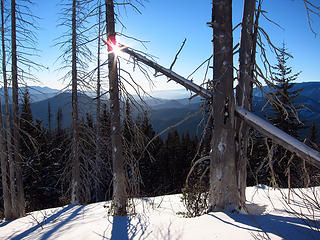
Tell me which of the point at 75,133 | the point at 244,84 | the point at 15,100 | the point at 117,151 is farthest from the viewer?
the point at 75,133

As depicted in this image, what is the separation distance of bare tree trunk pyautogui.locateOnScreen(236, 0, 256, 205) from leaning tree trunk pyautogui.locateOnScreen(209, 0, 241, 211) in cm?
19

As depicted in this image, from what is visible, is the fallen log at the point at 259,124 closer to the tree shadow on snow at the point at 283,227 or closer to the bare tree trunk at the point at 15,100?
the tree shadow on snow at the point at 283,227

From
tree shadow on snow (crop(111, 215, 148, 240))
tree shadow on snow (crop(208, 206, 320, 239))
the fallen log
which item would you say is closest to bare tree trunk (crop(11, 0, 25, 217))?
the fallen log

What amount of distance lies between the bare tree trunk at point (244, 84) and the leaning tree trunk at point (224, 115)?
187mm

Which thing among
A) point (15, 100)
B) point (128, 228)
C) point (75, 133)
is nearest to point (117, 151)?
point (128, 228)

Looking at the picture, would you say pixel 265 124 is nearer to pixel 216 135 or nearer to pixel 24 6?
pixel 216 135

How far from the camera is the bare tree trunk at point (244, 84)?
11.1 feet

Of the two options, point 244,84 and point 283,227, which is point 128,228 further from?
point 244,84

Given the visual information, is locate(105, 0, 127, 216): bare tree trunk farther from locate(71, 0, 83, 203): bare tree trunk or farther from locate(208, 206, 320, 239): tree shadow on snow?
locate(71, 0, 83, 203): bare tree trunk

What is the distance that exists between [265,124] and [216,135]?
78cm

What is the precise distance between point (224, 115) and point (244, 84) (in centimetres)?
75

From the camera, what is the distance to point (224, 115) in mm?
3264

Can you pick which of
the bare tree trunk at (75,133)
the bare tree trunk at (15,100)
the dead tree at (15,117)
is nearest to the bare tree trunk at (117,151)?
the bare tree trunk at (75,133)

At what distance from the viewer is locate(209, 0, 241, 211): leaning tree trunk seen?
3.23m
